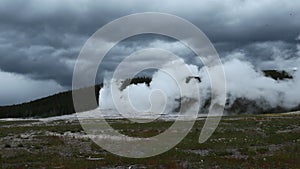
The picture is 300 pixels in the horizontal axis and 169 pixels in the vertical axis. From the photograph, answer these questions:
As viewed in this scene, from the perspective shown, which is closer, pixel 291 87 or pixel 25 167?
pixel 25 167

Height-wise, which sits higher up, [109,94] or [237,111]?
[109,94]

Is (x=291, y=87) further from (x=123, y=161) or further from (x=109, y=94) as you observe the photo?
(x=123, y=161)

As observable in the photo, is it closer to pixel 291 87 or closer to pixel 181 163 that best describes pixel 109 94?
pixel 291 87

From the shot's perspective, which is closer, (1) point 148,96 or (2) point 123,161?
(2) point 123,161

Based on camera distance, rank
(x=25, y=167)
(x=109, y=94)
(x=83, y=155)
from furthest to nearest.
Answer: (x=109, y=94) < (x=83, y=155) < (x=25, y=167)

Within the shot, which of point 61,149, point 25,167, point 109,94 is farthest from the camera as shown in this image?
point 109,94

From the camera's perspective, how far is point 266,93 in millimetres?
156500

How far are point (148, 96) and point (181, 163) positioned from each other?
12426 centimetres

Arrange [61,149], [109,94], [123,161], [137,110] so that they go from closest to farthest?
[123,161]
[61,149]
[137,110]
[109,94]

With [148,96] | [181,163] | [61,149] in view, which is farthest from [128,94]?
[181,163]

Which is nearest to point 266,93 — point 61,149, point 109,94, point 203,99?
point 203,99

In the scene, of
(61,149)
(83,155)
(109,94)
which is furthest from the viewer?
(109,94)

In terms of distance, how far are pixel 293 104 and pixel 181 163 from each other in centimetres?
13889

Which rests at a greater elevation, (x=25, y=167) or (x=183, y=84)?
(x=183, y=84)
